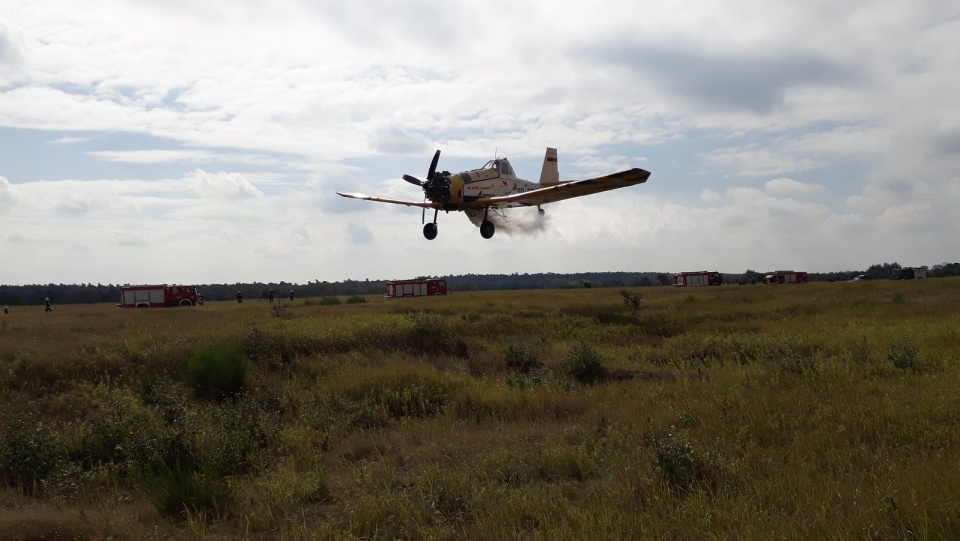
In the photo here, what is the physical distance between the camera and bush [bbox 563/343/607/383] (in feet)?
57.9

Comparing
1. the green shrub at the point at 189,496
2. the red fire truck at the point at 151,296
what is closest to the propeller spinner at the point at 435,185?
the green shrub at the point at 189,496

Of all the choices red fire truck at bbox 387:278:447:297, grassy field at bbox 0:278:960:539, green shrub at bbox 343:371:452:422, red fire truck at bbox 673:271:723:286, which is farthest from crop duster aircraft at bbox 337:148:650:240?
red fire truck at bbox 673:271:723:286

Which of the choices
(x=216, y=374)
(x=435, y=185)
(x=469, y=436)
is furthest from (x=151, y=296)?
(x=469, y=436)

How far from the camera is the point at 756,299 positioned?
3966 centimetres

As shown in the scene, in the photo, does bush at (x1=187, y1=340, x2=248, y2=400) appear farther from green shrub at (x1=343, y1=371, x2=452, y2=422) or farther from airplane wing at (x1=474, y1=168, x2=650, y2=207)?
airplane wing at (x1=474, y1=168, x2=650, y2=207)

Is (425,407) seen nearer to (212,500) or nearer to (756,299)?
(212,500)

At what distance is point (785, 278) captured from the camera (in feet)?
290

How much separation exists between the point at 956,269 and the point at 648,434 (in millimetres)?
146091

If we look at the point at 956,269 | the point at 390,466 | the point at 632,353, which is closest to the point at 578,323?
the point at 632,353

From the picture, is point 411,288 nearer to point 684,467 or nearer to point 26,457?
point 26,457

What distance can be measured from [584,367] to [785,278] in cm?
7932

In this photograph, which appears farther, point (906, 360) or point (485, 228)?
point (485, 228)

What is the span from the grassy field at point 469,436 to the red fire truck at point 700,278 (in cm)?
6650

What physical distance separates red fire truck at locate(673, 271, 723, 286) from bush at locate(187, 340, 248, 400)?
7765cm
